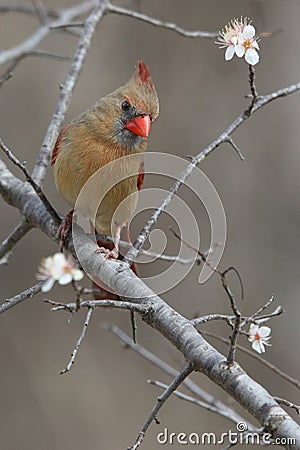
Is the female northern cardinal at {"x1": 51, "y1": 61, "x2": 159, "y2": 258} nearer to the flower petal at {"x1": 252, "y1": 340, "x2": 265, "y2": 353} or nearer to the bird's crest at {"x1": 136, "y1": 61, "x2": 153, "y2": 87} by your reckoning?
the bird's crest at {"x1": 136, "y1": 61, "x2": 153, "y2": 87}

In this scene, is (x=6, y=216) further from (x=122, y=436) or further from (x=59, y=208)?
(x=122, y=436)

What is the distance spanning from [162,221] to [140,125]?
2247mm

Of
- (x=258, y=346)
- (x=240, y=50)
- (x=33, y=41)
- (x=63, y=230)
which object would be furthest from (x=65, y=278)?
(x=33, y=41)

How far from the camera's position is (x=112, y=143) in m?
2.79

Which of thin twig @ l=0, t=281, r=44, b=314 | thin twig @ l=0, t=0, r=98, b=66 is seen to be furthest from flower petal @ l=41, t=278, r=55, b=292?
thin twig @ l=0, t=0, r=98, b=66

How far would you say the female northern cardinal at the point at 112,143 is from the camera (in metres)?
2.72

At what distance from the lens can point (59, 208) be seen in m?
5.05

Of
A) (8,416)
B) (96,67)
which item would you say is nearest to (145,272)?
(8,416)

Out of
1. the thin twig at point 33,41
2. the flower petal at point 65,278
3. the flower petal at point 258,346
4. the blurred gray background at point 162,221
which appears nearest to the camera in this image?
the flower petal at point 65,278

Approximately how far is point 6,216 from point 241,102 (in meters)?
2.07

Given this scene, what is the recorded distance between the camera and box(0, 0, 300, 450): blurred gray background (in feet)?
16.4

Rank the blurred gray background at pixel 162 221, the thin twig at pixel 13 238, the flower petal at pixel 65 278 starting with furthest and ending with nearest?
the blurred gray background at pixel 162 221 → the thin twig at pixel 13 238 → the flower petal at pixel 65 278

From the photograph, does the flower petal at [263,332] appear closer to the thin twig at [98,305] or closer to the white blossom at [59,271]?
the thin twig at [98,305]

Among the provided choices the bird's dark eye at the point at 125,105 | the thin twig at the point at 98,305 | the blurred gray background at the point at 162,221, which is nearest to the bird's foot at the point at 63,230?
the bird's dark eye at the point at 125,105
